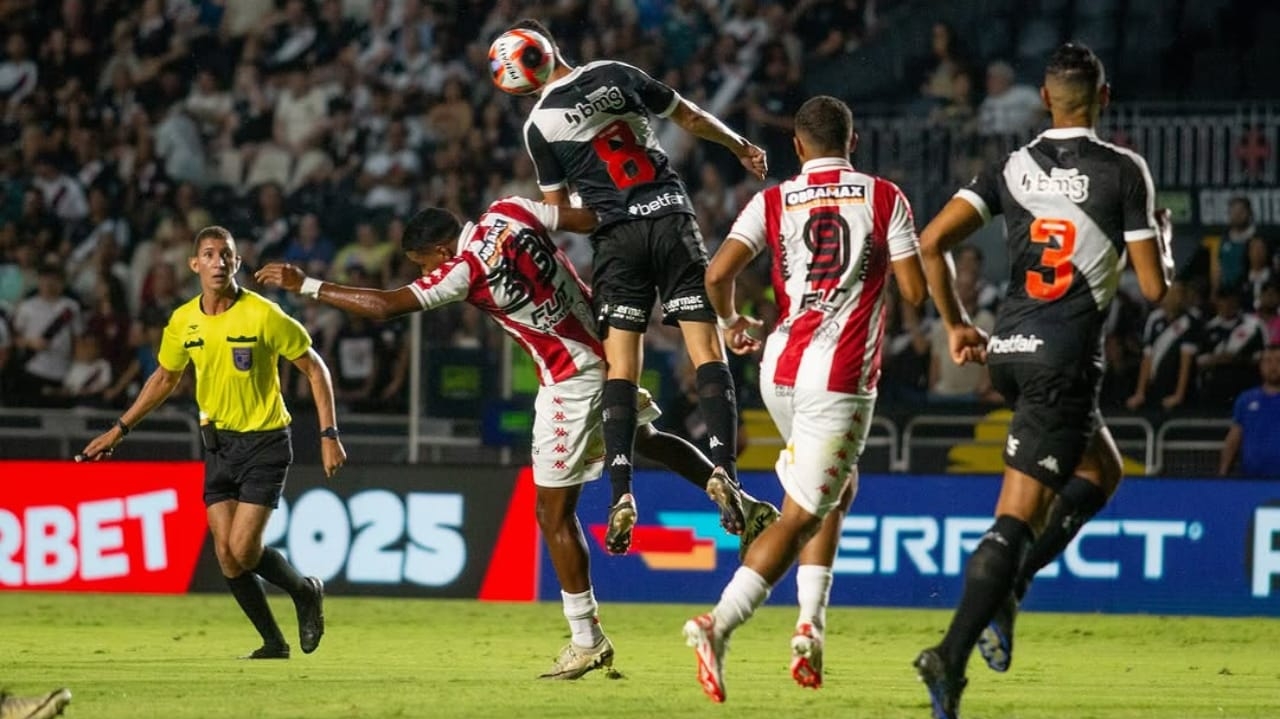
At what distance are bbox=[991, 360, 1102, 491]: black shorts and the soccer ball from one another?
130 inches

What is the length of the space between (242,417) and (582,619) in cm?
269

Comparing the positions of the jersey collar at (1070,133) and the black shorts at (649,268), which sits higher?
the jersey collar at (1070,133)

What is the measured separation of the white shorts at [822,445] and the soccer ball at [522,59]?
253 centimetres

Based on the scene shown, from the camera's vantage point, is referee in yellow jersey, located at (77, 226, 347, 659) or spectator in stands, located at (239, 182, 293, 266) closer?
referee in yellow jersey, located at (77, 226, 347, 659)

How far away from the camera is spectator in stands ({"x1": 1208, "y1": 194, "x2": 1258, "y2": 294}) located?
Result: 55.3 feet

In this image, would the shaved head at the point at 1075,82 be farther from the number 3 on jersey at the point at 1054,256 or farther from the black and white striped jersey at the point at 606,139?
the black and white striped jersey at the point at 606,139

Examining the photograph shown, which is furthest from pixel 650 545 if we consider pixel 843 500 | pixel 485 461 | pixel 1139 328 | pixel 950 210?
pixel 950 210

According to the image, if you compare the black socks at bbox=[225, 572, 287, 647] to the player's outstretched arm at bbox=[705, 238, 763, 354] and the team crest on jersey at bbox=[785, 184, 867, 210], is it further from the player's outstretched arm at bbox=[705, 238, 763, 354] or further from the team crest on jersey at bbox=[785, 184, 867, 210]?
the team crest on jersey at bbox=[785, 184, 867, 210]

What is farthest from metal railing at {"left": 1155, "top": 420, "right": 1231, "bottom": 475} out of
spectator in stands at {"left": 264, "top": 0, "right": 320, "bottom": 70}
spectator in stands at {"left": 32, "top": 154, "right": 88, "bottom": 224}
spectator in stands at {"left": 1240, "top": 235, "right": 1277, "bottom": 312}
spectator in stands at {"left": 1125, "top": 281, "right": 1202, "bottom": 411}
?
spectator in stands at {"left": 32, "top": 154, "right": 88, "bottom": 224}

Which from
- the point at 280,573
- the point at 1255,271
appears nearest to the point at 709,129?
the point at 280,573

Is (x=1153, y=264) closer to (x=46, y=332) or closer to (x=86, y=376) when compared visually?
(x=86, y=376)

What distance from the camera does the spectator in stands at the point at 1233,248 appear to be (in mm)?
16859

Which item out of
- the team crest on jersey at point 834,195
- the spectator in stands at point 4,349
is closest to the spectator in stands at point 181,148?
the spectator in stands at point 4,349

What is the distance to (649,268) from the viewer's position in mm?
9883
